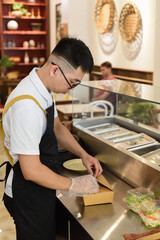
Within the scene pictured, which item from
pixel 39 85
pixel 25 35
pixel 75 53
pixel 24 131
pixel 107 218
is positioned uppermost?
pixel 25 35

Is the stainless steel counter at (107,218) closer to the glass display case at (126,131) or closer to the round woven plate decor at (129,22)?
the glass display case at (126,131)

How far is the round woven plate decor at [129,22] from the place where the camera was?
556 centimetres

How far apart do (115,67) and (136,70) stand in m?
0.78

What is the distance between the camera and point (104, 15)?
6.57m

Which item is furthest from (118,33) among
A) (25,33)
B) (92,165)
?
(92,165)

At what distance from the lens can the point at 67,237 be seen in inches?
70.4

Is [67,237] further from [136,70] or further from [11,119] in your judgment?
[136,70]

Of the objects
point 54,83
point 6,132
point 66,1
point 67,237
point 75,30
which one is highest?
point 66,1

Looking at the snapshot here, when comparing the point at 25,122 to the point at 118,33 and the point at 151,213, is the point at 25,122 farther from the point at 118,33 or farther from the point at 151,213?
the point at 118,33

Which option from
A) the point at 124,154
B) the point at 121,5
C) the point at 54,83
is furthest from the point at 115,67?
the point at 54,83

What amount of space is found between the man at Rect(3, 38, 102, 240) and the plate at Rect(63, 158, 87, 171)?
485 mm

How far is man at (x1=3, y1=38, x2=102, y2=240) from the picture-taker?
134 centimetres

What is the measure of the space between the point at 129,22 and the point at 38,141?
481 centimetres

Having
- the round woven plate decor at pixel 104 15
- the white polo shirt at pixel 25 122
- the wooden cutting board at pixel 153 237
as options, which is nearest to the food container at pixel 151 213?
the wooden cutting board at pixel 153 237
